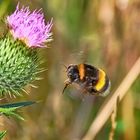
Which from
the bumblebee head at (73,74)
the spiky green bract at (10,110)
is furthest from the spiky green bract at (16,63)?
the spiky green bract at (10,110)

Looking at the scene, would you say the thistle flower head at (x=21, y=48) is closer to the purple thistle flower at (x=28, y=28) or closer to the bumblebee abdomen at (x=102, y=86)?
the purple thistle flower at (x=28, y=28)

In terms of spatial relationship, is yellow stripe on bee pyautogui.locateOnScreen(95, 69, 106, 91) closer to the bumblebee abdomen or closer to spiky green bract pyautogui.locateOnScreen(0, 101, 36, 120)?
the bumblebee abdomen

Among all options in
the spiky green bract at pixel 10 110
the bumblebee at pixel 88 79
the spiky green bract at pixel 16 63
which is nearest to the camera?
the spiky green bract at pixel 10 110

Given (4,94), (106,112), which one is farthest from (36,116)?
(4,94)

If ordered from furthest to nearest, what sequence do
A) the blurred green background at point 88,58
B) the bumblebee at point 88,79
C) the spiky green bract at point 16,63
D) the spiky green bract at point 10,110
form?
the blurred green background at point 88,58
the bumblebee at point 88,79
the spiky green bract at point 16,63
the spiky green bract at point 10,110

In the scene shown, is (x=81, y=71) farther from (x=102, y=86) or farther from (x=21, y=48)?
(x=21, y=48)

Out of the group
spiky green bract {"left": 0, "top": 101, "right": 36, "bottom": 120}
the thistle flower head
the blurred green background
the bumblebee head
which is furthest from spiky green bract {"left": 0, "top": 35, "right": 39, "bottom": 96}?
the blurred green background

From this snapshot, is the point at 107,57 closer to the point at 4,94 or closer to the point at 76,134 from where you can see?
the point at 76,134
